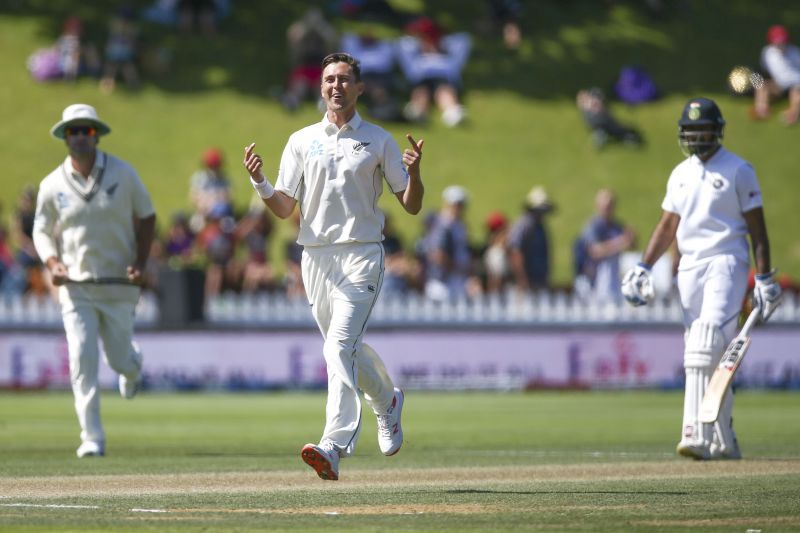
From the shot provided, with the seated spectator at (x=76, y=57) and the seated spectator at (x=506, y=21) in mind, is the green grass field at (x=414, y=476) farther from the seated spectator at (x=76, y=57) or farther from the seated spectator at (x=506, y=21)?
the seated spectator at (x=506, y=21)

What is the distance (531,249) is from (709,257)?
13.4 meters

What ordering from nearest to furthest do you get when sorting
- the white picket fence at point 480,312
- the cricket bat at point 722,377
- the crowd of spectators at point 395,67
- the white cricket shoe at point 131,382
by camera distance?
the cricket bat at point 722,377 → the white cricket shoe at point 131,382 → the white picket fence at point 480,312 → the crowd of spectators at point 395,67

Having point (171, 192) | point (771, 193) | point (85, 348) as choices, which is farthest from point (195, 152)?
point (85, 348)

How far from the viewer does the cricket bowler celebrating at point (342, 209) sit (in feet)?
33.6

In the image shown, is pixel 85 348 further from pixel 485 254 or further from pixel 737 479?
pixel 485 254

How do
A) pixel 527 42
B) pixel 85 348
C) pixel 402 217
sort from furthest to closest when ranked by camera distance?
1. pixel 527 42
2. pixel 402 217
3. pixel 85 348

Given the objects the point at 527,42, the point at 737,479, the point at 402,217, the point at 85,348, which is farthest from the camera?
the point at 527,42

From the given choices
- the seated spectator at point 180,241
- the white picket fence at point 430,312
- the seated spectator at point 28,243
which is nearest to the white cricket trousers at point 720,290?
the white picket fence at point 430,312

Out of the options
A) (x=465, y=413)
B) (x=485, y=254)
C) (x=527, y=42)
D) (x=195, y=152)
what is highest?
(x=527, y=42)

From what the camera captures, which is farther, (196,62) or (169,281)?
(196,62)

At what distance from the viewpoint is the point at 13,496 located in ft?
31.5

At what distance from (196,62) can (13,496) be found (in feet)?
109

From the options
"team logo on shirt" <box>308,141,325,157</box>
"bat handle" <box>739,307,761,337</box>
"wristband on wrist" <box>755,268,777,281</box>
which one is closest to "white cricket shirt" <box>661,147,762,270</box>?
"wristband on wrist" <box>755,268,777,281</box>

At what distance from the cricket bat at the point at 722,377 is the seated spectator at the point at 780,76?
82.2 feet
